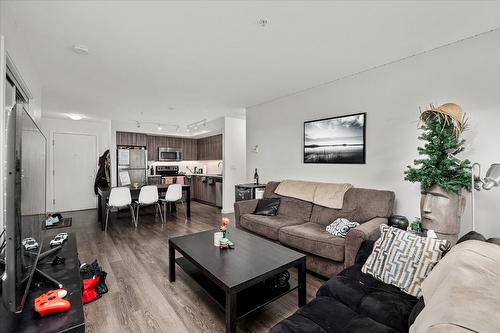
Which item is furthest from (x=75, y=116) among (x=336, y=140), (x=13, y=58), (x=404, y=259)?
(x=404, y=259)

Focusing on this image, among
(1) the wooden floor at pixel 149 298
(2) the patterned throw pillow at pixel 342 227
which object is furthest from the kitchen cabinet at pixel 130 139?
(2) the patterned throw pillow at pixel 342 227

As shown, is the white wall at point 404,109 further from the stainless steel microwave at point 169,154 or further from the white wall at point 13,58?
the stainless steel microwave at point 169,154

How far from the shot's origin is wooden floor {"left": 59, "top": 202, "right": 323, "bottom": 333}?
5.88 ft

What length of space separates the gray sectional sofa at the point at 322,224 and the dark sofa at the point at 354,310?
611 millimetres

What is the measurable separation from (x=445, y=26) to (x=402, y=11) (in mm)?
576

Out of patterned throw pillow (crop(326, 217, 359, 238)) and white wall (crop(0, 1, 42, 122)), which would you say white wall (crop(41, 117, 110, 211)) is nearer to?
white wall (crop(0, 1, 42, 122))

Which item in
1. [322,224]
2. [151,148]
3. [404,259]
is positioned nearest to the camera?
[404,259]

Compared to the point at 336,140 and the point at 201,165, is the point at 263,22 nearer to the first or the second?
the point at 336,140

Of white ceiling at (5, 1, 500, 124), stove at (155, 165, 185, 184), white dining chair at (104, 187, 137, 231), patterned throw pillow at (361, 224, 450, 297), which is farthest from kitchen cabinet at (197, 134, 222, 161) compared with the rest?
patterned throw pillow at (361, 224, 450, 297)

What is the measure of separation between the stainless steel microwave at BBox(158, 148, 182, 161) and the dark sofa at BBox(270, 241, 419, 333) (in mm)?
6971

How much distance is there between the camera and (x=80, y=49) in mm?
2402

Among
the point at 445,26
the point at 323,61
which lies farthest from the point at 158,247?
the point at 445,26

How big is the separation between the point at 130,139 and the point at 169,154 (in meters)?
1.27

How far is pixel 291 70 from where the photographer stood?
10.0ft
